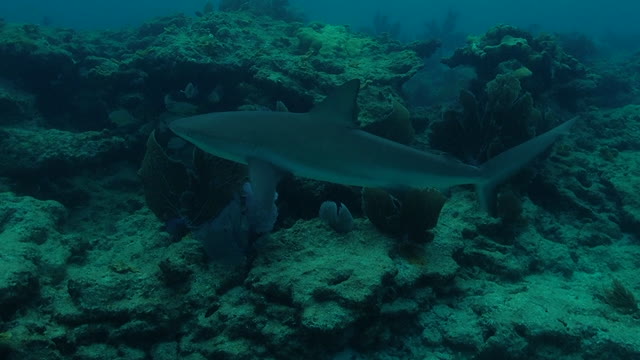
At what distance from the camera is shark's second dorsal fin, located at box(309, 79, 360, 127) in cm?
373

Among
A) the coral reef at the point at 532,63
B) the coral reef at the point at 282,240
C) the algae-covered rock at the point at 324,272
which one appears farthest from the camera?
the coral reef at the point at 532,63

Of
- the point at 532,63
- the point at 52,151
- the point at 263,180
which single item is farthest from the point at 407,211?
the point at 532,63

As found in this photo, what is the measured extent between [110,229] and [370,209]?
395cm

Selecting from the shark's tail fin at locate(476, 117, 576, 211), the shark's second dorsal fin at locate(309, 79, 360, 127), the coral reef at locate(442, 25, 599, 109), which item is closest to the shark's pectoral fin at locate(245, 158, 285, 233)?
the shark's second dorsal fin at locate(309, 79, 360, 127)

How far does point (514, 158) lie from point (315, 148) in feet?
6.56

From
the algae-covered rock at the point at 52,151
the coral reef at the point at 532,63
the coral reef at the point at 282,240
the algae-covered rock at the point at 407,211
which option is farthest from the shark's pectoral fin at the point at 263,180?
the coral reef at the point at 532,63

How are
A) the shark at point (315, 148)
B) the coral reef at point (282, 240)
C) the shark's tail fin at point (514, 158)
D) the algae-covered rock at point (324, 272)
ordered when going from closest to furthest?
the algae-covered rock at point (324, 272) < the coral reef at point (282, 240) < the shark at point (315, 148) < the shark's tail fin at point (514, 158)

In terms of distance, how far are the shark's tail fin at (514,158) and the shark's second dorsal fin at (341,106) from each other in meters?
1.42

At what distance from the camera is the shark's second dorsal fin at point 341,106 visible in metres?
3.73

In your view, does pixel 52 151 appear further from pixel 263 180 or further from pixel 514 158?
pixel 514 158

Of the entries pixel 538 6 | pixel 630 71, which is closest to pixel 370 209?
pixel 630 71

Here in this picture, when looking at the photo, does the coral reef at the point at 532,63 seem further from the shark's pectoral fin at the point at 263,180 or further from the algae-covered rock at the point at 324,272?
the shark's pectoral fin at the point at 263,180

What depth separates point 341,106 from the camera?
376cm

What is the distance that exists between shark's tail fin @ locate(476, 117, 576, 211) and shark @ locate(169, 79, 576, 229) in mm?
463
